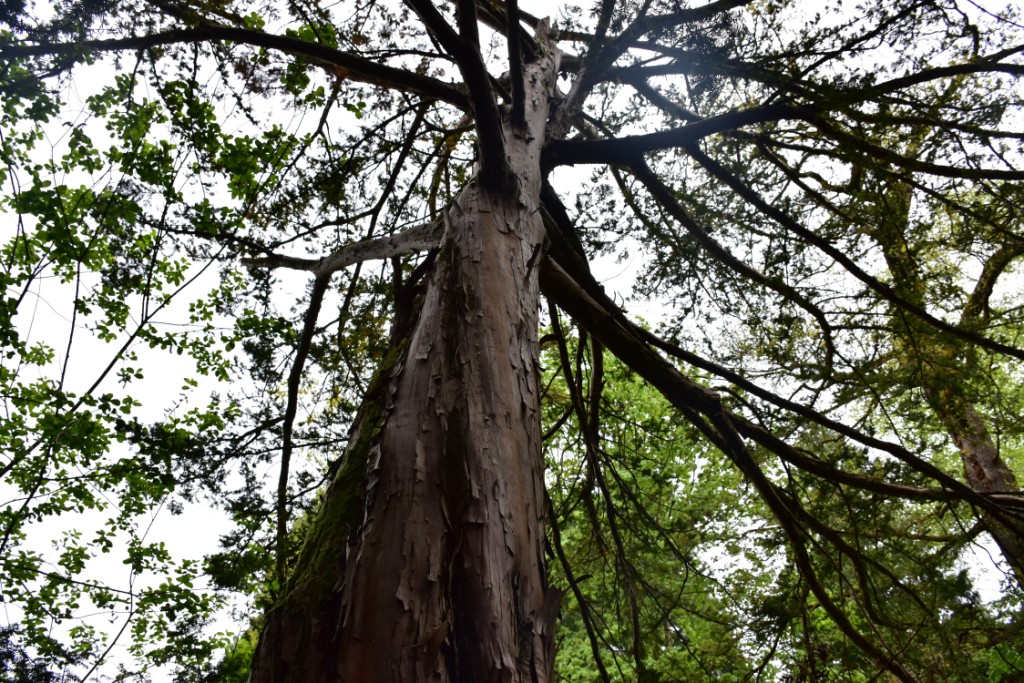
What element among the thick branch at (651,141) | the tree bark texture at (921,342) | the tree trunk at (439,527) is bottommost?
the tree trunk at (439,527)

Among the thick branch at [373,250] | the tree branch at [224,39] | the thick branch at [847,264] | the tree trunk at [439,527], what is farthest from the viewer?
the thick branch at [847,264]

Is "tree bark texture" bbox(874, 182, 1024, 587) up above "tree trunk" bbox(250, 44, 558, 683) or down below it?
above

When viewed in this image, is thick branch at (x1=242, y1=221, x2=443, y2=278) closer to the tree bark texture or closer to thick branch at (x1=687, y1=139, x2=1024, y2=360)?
thick branch at (x1=687, y1=139, x2=1024, y2=360)

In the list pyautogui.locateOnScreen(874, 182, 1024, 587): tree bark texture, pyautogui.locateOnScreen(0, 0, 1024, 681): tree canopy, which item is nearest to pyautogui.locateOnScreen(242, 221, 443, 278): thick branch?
pyautogui.locateOnScreen(0, 0, 1024, 681): tree canopy

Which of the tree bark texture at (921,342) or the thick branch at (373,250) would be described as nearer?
the thick branch at (373,250)

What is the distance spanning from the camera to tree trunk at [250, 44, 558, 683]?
1272 mm

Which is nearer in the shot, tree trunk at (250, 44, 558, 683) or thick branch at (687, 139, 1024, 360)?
tree trunk at (250, 44, 558, 683)

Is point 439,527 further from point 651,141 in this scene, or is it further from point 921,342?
point 921,342

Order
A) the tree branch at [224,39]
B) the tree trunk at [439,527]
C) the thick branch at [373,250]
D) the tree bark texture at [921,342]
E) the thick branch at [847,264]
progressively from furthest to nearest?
the tree bark texture at [921,342]
the thick branch at [847,264]
the thick branch at [373,250]
the tree branch at [224,39]
the tree trunk at [439,527]

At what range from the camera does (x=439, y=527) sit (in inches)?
57.7

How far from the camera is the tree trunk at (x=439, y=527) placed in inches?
50.1

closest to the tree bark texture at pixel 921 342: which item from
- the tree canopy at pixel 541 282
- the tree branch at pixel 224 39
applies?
the tree canopy at pixel 541 282

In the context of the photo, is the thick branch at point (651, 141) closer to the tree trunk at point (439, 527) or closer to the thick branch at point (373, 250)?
the thick branch at point (373, 250)

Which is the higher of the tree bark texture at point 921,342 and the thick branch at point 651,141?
the thick branch at point 651,141
